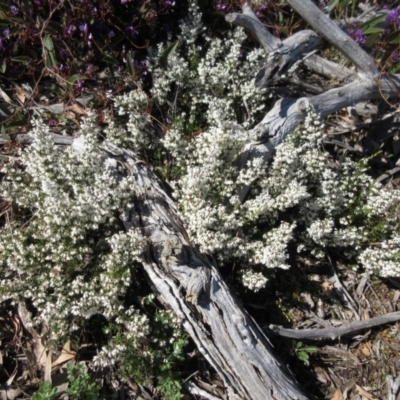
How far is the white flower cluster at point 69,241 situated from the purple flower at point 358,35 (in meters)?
2.82

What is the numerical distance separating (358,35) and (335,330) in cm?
286

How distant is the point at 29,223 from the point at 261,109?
2324 millimetres

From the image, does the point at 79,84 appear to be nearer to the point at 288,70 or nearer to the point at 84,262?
the point at 84,262

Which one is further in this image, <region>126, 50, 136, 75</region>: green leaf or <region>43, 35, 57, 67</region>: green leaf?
<region>126, 50, 136, 75</region>: green leaf

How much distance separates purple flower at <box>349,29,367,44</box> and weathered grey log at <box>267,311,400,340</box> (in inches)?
104

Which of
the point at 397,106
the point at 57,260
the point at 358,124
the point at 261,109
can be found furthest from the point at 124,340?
the point at 397,106

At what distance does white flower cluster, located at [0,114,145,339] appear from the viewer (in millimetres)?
2893

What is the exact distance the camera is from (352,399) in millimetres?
3273

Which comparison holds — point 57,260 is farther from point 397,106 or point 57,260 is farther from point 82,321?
point 397,106

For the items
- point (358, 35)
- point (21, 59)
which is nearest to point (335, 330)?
point (358, 35)

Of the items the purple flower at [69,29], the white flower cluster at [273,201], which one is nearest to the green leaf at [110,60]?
the purple flower at [69,29]

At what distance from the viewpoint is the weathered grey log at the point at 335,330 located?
334 cm

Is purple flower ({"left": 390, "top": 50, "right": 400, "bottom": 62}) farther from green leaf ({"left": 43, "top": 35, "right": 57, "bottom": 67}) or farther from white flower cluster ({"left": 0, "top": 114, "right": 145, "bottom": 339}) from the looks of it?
green leaf ({"left": 43, "top": 35, "right": 57, "bottom": 67})

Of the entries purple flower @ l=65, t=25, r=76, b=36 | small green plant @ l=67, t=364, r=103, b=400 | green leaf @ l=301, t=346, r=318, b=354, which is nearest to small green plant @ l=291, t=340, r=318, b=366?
green leaf @ l=301, t=346, r=318, b=354
